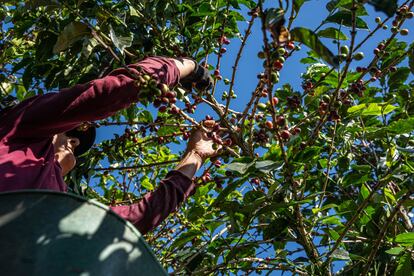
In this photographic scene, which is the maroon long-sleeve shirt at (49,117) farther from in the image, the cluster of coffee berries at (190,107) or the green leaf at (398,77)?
the green leaf at (398,77)

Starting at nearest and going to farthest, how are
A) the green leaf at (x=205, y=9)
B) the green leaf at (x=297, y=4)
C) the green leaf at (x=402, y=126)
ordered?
Answer: the green leaf at (x=297, y=4) → the green leaf at (x=402, y=126) → the green leaf at (x=205, y=9)

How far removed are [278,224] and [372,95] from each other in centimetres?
112

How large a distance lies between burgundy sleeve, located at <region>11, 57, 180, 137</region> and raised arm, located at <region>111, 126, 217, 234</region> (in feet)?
1.35

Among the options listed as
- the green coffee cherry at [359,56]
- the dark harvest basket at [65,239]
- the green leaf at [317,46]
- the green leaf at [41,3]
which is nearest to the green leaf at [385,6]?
the green leaf at [317,46]

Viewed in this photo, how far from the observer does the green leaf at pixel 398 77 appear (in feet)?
8.64

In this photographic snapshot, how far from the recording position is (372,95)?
2.70 m

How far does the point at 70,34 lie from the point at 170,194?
681 mm

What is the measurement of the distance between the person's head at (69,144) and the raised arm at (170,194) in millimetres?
249

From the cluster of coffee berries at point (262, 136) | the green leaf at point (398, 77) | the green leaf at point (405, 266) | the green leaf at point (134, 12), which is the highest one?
the green leaf at point (134, 12)

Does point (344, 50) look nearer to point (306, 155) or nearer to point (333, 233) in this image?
point (306, 155)

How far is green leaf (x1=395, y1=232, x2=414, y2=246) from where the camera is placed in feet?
6.15

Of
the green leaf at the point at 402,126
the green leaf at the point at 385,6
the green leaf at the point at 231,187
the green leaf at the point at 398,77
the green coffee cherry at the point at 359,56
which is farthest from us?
the green leaf at the point at 398,77

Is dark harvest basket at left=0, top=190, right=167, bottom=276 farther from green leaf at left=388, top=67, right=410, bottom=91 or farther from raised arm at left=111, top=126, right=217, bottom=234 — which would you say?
green leaf at left=388, top=67, right=410, bottom=91

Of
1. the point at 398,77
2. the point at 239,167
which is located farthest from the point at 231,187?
the point at 398,77
